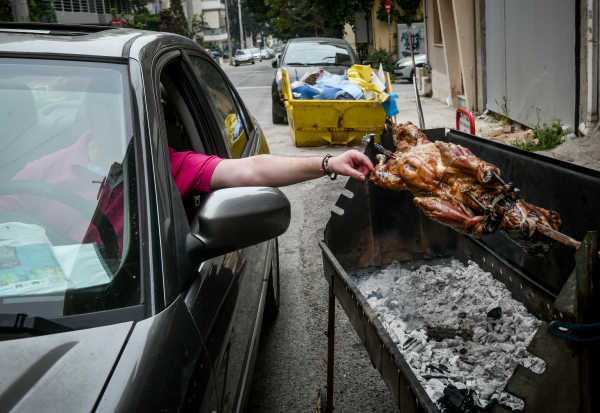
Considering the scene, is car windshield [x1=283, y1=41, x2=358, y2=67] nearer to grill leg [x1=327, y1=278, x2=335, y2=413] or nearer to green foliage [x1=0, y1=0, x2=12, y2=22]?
green foliage [x1=0, y1=0, x2=12, y2=22]

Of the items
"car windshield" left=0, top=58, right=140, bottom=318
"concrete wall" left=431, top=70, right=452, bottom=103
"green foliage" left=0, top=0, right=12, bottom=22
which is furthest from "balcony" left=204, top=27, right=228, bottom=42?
"car windshield" left=0, top=58, right=140, bottom=318

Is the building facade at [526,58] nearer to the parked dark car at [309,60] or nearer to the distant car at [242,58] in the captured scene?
the parked dark car at [309,60]

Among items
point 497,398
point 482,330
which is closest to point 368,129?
point 482,330

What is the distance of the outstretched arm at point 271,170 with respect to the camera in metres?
2.48

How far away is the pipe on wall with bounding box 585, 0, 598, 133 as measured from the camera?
605cm

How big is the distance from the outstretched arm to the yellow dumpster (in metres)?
6.16

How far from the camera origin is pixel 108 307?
1.44 meters

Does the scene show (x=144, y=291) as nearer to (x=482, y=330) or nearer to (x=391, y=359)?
(x=391, y=359)

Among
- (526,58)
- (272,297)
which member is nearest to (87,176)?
(272,297)

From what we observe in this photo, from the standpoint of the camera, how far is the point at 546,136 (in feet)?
22.8

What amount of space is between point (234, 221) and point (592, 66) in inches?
246

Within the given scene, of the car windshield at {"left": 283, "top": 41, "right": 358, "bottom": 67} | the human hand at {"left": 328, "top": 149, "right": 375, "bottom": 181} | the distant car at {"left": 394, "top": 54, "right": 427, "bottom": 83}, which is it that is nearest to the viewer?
the human hand at {"left": 328, "top": 149, "right": 375, "bottom": 181}

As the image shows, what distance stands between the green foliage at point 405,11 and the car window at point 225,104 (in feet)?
66.5

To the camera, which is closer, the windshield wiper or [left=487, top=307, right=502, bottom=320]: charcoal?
the windshield wiper
